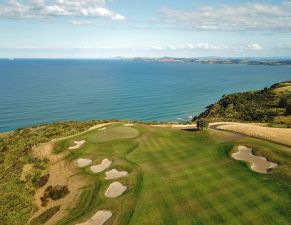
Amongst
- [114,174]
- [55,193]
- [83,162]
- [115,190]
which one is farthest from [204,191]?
[83,162]

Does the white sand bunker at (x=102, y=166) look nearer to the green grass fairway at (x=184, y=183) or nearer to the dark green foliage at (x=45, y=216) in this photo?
the green grass fairway at (x=184, y=183)

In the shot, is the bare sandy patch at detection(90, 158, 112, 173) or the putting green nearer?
the bare sandy patch at detection(90, 158, 112, 173)

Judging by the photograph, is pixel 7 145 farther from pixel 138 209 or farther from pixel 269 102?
pixel 269 102

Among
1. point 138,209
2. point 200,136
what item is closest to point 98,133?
point 200,136

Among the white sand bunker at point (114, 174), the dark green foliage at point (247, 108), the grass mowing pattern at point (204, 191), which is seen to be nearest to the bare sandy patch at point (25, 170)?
the white sand bunker at point (114, 174)

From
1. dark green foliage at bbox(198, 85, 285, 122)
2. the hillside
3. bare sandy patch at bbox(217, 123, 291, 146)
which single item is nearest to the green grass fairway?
bare sandy patch at bbox(217, 123, 291, 146)

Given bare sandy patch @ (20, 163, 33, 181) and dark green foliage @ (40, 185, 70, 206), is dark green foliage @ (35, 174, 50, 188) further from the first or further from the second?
bare sandy patch @ (20, 163, 33, 181)
